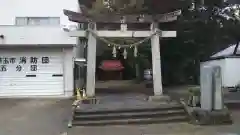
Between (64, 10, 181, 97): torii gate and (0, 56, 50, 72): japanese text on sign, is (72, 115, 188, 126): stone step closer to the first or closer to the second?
(64, 10, 181, 97): torii gate

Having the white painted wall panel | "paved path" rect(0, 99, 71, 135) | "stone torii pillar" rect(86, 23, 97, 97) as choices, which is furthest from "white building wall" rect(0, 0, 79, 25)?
"paved path" rect(0, 99, 71, 135)

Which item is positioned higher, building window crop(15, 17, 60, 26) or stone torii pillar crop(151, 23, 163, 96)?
building window crop(15, 17, 60, 26)

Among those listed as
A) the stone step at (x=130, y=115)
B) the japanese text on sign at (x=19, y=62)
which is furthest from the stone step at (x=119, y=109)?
the japanese text on sign at (x=19, y=62)

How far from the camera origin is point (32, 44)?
2161 cm

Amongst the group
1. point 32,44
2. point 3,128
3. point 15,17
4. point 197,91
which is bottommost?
point 3,128

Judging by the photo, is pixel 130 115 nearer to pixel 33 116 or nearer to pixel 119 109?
pixel 119 109

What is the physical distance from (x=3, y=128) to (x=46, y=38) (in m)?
8.87

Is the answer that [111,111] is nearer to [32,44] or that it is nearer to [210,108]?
[210,108]

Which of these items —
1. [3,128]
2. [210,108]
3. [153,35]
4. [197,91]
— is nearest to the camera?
[3,128]

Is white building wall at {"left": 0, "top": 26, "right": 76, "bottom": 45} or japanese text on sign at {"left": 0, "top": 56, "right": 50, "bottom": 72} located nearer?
white building wall at {"left": 0, "top": 26, "right": 76, "bottom": 45}

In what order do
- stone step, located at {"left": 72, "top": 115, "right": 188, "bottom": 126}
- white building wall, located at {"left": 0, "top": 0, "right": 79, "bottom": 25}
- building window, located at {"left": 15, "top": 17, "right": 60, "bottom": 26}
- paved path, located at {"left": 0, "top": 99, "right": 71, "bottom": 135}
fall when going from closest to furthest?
paved path, located at {"left": 0, "top": 99, "right": 71, "bottom": 135}, stone step, located at {"left": 72, "top": 115, "right": 188, "bottom": 126}, white building wall, located at {"left": 0, "top": 0, "right": 79, "bottom": 25}, building window, located at {"left": 15, "top": 17, "right": 60, "bottom": 26}

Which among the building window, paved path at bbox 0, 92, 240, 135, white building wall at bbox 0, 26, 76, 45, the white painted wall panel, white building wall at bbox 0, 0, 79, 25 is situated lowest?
paved path at bbox 0, 92, 240, 135

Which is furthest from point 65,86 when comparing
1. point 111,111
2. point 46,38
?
point 111,111

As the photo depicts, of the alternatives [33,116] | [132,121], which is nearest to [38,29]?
[33,116]
